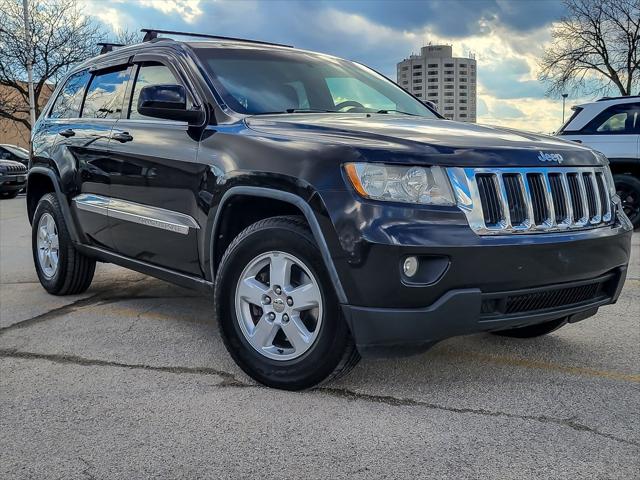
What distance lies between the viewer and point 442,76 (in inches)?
459

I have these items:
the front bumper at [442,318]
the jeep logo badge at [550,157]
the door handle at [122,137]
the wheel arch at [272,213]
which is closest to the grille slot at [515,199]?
the jeep logo badge at [550,157]

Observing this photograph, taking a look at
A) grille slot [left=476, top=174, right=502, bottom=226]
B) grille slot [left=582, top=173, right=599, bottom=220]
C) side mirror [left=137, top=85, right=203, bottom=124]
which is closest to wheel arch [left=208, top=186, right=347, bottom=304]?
side mirror [left=137, top=85, right=203, bottom=124]

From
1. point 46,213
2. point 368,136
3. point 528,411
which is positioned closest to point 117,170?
point 46,213

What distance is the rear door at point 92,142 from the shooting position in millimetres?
4820

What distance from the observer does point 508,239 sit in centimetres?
302

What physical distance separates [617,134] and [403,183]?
779cm

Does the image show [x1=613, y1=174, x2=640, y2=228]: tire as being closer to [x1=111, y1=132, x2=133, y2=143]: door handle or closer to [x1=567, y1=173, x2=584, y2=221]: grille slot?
[x1=567, y1=173, x2=584, y2=221]: grille slot

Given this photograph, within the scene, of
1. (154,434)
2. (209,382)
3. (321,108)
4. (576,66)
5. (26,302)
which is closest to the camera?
(154,434)

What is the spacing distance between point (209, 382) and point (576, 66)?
33.1m

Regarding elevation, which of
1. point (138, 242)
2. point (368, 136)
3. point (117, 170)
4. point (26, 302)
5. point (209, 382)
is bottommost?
point (26, 302)

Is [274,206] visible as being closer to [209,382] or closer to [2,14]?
[209,382]

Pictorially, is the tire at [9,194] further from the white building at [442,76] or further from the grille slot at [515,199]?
the grille slot at [515,199]

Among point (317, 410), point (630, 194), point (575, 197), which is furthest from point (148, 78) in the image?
point (630, 194)

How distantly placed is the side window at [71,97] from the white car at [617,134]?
6.74 m
